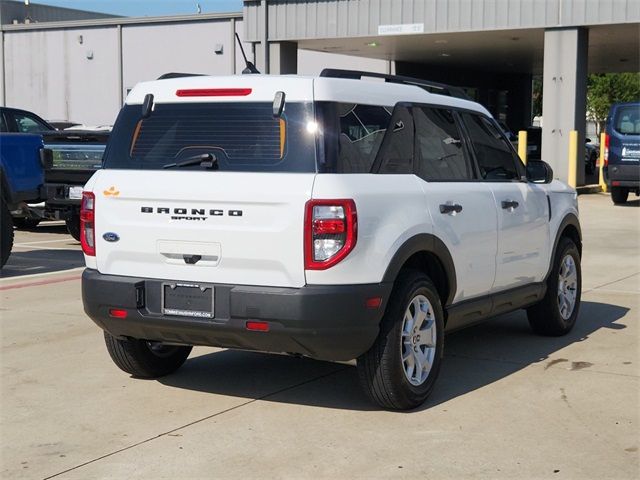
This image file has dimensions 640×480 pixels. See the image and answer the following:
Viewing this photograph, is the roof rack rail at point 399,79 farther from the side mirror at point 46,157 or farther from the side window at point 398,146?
the side mirror at point 46,157

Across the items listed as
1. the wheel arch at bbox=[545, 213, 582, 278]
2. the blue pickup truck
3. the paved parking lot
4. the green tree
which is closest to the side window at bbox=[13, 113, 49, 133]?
the blue pickup truck

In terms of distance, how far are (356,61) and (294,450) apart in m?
29.3

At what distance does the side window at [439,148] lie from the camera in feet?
20.1

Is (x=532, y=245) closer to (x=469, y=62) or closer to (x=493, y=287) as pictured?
(x=493, y=287)

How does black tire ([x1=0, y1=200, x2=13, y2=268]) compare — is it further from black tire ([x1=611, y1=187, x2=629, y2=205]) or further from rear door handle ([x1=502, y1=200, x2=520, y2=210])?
black tire ([x1=611, y1=187, x2=629, y2=205])

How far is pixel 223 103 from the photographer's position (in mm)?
5625

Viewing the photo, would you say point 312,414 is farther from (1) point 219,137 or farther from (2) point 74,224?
(2) point 74,224

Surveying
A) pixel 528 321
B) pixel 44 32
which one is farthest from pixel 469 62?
pixel 528 321

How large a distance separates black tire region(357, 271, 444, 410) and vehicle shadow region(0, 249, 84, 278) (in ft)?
22.1

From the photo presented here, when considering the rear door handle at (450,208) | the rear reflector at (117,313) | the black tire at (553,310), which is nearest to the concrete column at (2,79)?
the black tire at (553,310)

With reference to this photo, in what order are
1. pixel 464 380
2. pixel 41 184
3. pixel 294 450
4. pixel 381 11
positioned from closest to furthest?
1. pixel 294 450
2. pixel 464 380
3. pixel 41 184
4. pixel 381 11

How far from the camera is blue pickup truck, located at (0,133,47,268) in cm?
1123

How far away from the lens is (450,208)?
612 centimetres

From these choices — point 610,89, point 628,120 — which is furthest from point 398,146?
point 610,89
